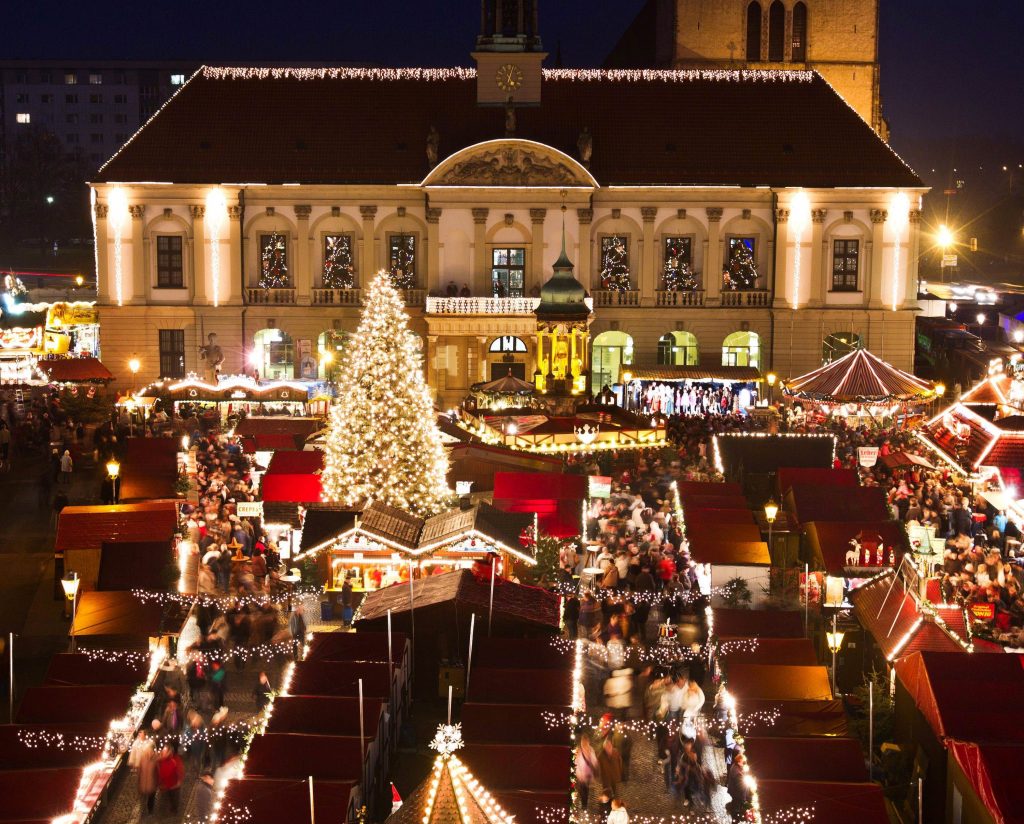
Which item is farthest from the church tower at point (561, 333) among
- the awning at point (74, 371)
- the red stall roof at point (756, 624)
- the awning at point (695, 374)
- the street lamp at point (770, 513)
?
the red stall roof at point (756, 624)

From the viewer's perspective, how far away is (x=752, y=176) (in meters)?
58.2

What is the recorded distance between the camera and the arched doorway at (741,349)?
192 feet

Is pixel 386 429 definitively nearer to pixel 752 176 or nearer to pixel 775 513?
pixel 775 513

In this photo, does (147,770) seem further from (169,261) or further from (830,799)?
(169,261)

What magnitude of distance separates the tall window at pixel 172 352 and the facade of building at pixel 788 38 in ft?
80.6

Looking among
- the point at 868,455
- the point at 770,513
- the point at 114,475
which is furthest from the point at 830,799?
the point at 114,475

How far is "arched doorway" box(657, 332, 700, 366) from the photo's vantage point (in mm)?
58500

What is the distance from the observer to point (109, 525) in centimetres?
3186

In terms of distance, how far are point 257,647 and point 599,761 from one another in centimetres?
790

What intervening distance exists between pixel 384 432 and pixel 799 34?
41024 mm

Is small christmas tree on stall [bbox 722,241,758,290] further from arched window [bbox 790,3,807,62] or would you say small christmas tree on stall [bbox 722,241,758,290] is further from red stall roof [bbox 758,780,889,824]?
red stall roof [bbox 758,780,889,824]

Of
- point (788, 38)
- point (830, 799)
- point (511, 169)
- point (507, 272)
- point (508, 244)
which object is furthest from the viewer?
point (788, 38)

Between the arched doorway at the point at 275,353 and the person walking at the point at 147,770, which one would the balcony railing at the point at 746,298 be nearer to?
the arched doorway at the point at 275,353

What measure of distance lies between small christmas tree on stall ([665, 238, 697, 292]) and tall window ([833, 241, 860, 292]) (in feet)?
16.3
